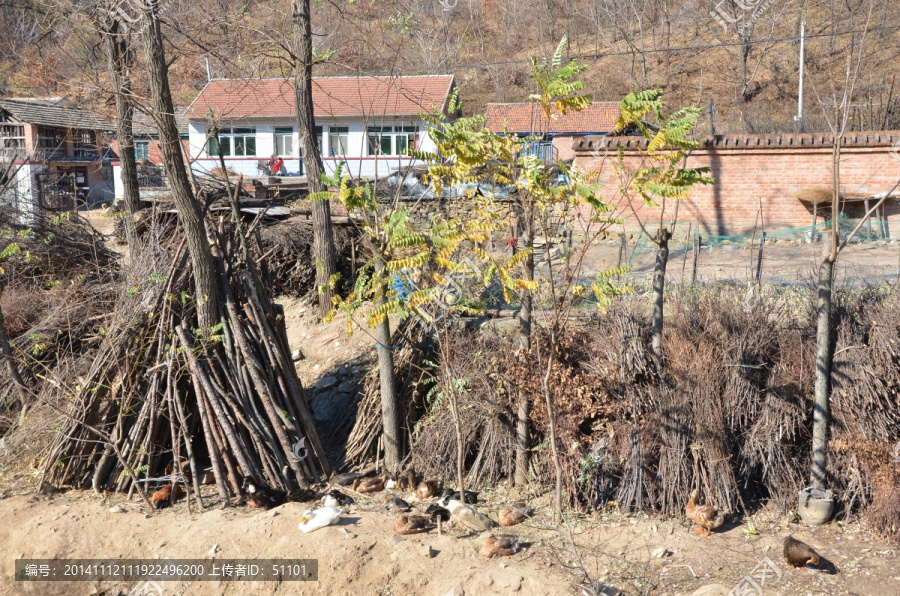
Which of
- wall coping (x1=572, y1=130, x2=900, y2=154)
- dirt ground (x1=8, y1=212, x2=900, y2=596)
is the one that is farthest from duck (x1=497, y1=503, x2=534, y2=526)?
wall coping (x1=572, y1=130, x2=900, y2=154)

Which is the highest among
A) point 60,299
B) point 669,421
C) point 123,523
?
point 60,299

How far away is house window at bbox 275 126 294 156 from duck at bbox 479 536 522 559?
2834cm

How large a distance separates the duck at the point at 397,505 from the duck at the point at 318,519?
0.57 metres

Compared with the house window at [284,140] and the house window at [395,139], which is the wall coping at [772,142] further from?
the house window at [284,140]

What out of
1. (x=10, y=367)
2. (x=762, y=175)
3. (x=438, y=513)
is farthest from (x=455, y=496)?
(x=762, y=175)

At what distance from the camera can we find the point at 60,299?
8.96 m

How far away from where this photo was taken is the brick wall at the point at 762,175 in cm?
1497

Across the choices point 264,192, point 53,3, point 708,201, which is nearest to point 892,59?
point 708,201

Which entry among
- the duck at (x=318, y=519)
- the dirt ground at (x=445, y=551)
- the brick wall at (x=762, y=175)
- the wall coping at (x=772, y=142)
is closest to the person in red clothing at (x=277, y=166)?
the brick wall at (x=762, y=175)

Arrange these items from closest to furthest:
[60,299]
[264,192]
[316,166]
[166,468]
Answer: [166,468]
[60,299]
[316,166]
[264,192]

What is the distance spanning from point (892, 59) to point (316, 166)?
99.9ft

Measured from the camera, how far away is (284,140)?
104ft

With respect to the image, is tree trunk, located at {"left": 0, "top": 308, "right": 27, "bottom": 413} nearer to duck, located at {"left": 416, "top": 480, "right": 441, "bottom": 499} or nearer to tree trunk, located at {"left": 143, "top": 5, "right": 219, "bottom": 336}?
tree trunk, located at {"left": 143, "top": 5, "right": 219, "bottom": 336}

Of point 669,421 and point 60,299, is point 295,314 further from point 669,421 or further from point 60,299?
point 669,421
